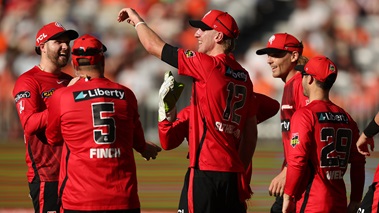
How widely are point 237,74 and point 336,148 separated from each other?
1.05m

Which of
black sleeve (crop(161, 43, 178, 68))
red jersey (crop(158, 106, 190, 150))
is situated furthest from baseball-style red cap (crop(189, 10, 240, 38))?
red jersey (crop(158, 106, 190, 150))

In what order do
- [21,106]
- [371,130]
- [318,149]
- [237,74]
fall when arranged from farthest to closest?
[21,106]
[237,74]
[371,130]
[318,149]

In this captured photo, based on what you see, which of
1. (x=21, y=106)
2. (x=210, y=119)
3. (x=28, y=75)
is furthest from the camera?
(x=28, y=75)

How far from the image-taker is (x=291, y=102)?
25.3 feet

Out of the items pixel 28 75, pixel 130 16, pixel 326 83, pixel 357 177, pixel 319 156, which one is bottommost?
pixel 357 177

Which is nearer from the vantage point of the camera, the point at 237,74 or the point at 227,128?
the point at 227,128

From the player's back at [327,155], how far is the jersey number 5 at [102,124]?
5.01ft

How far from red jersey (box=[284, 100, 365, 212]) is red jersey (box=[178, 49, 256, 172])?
559 millimetres

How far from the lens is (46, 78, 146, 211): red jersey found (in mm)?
6125

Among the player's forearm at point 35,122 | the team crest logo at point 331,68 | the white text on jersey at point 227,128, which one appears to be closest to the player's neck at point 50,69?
the player's forearm at point 35,122

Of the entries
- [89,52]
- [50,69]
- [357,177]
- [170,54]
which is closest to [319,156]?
[357,177]

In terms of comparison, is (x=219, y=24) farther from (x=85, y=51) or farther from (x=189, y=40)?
(x=189, y=40)

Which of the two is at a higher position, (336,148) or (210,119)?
(210,119)

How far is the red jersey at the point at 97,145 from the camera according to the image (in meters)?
6.12
